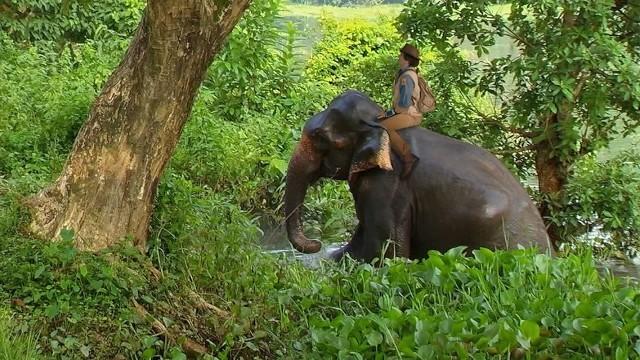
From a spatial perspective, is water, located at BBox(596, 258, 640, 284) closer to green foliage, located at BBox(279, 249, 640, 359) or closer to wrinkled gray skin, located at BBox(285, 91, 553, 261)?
wrinkled gray skin, located at BBox(285, 91, 553, 261)

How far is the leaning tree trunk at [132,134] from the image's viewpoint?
170 inches

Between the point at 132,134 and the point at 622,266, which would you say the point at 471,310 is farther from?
the point at 622,266

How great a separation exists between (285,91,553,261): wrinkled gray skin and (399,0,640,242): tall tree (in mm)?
1232

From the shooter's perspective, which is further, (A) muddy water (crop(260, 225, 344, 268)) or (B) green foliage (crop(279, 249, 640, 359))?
(A) muddy water (crop(260, 225, 344, 268))

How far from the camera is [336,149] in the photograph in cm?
592

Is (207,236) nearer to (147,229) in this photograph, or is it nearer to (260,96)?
(147,229)

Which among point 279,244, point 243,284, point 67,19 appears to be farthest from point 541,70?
point 67,19

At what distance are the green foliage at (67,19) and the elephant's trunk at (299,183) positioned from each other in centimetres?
555

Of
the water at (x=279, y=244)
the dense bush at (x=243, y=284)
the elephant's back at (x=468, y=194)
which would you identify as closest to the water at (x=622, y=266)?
the dense bush at (x=243, y=284)

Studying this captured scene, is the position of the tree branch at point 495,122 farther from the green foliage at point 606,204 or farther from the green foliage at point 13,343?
the green foliage at point 13,343

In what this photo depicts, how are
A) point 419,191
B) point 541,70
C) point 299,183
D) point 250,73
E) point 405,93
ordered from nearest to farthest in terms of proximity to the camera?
point 419,191
point 405,93
point 299,183
point 541,70
point 250,73

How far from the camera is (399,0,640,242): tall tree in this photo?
21.4 ft

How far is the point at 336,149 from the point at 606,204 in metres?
2.30

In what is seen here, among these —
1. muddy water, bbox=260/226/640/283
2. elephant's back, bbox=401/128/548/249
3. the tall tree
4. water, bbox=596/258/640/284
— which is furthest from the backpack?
water, bbox=596/258/640/284
